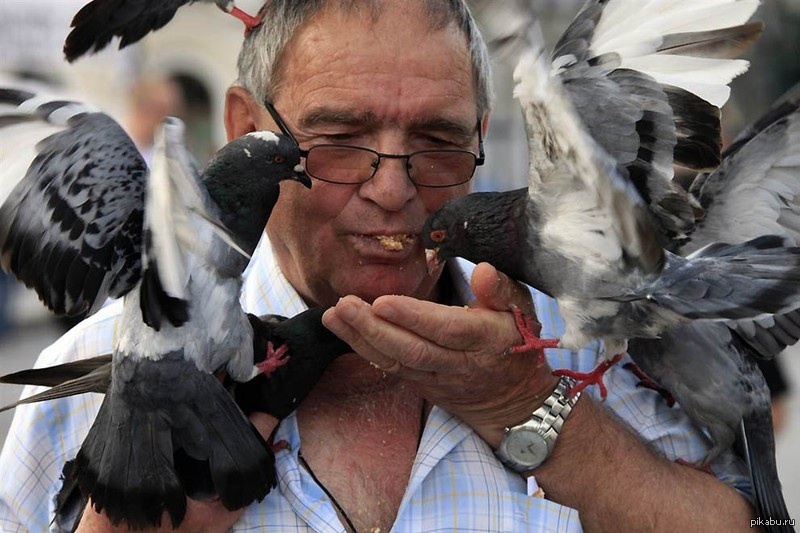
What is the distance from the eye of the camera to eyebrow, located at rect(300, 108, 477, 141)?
254 centimetres

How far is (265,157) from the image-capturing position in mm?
2449

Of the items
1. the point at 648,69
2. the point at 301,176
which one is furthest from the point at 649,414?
the point at 301,176

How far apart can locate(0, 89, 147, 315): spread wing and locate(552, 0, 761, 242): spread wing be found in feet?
3.84

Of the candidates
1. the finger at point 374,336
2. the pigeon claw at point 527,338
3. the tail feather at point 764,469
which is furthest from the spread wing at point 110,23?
the tail feather at point 764,469

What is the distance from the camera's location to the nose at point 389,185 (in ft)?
8.30

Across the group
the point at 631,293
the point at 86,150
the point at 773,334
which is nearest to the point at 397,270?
the point at 631,293

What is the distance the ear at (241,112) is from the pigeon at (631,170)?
0.91m

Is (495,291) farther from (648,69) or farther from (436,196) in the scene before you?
(648,69)

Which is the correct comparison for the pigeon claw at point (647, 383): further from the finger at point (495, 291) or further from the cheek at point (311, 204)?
the cheek at point (311, 204)

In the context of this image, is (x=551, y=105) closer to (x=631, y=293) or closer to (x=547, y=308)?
(x=631, y=293)

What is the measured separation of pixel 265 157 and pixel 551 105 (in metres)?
0.84

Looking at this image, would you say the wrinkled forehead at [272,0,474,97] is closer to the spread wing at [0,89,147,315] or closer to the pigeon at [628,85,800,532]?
the spread wing at [0,89,147,315]

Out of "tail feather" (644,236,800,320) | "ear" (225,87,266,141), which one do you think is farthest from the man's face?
"tail feather" (644,236,800,320)

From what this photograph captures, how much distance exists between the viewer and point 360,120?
2.54 m
